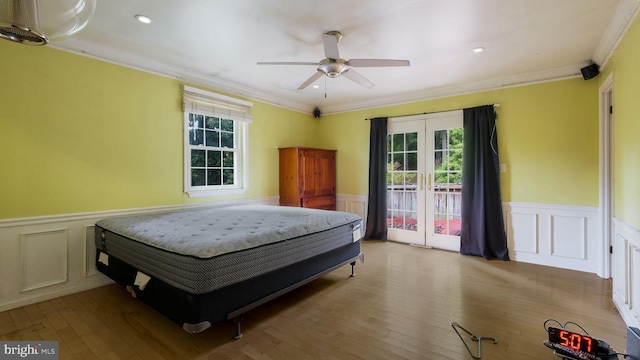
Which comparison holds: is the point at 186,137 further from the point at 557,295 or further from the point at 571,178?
the point at 571,178

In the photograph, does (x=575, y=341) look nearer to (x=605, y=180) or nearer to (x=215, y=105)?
(x=605, y=180)

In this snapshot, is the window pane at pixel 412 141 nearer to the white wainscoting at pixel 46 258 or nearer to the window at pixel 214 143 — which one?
the window at pixel 214 143

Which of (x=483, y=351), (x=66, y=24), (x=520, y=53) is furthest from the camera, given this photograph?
(x=520, y=53)

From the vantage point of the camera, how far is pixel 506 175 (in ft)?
13.5

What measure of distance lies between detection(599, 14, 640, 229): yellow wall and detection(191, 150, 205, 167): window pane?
452 centimetres

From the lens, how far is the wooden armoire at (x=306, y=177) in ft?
16.4

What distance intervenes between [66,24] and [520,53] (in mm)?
3934

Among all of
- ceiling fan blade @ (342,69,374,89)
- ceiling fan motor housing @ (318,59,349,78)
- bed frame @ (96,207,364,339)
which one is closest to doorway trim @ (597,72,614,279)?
ceiling fan blade @ (342,69,374,89)

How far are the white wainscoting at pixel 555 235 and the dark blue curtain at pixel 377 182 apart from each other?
185cm

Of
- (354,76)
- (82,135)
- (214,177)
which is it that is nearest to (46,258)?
(82,135)

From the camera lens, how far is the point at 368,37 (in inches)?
111

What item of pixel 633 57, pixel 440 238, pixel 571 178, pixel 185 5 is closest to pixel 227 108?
pixel 185 5

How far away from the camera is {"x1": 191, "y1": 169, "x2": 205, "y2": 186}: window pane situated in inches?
159

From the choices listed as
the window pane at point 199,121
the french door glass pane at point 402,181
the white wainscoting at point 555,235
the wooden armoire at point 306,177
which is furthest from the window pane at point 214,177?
the white wainscoting at point 555,235
